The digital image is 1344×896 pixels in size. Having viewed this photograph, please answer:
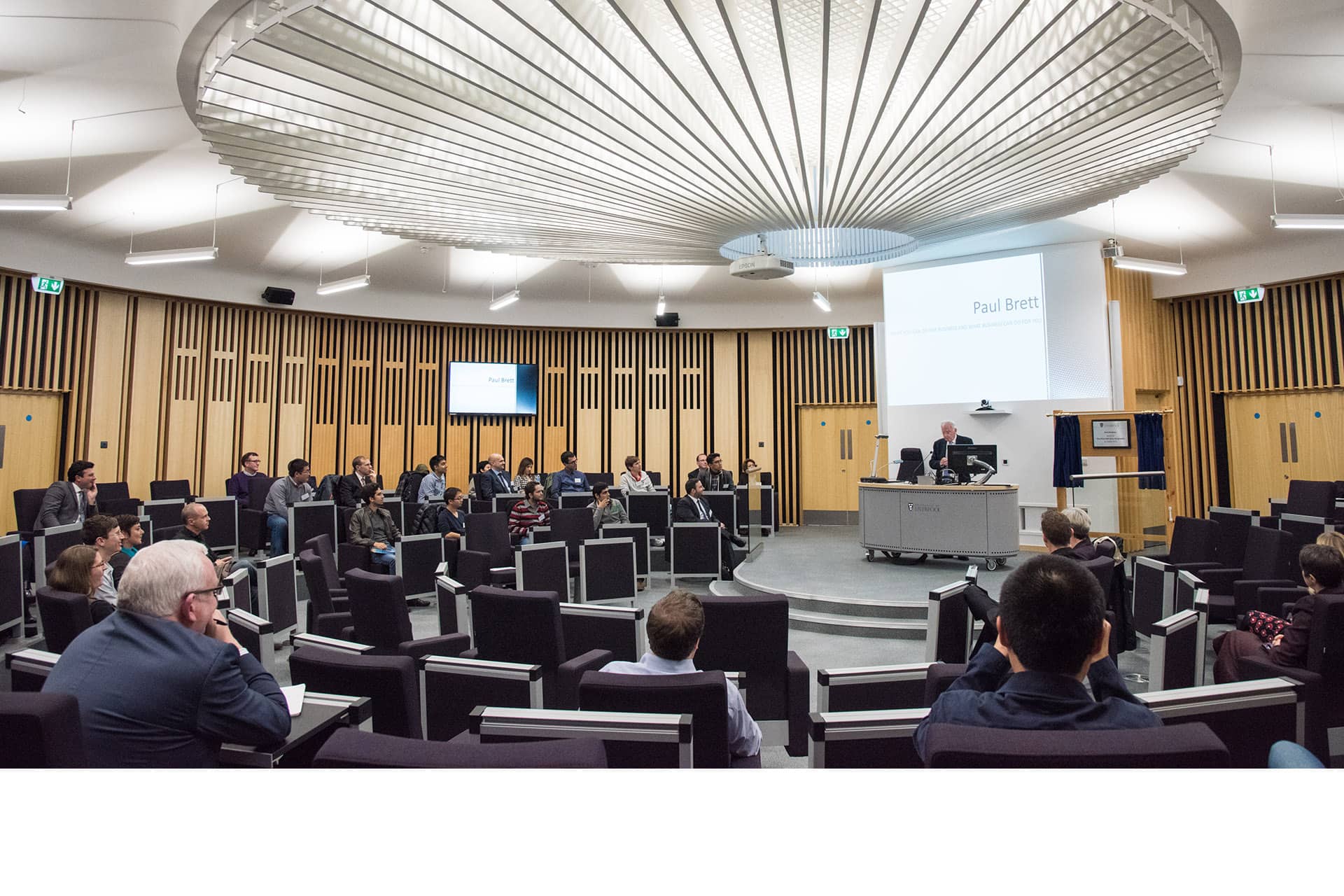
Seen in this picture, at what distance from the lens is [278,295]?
39.0ft

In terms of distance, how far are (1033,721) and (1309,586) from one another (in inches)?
127

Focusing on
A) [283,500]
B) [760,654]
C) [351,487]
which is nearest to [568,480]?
[351,487]

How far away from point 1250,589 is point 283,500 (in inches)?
370

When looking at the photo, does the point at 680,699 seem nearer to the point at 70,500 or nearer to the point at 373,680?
the point at 373,680

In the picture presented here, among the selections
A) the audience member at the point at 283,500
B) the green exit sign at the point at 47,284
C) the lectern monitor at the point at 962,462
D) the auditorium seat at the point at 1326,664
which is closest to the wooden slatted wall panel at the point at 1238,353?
the lectern monitor at the point at 962,462

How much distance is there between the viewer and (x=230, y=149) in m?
5.53

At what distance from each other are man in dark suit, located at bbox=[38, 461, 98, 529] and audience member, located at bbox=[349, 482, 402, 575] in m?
2.38

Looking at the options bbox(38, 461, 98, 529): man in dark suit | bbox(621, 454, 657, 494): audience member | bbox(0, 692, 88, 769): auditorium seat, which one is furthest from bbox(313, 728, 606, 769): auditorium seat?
bbox(621, 454, 657, 494): audience member

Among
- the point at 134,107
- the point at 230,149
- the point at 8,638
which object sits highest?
the point at 134,107

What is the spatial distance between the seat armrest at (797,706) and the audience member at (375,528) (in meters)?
4.92

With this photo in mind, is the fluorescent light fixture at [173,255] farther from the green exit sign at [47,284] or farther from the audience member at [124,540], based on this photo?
the audience member at [124,540]

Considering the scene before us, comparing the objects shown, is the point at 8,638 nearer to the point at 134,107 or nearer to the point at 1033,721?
the point at 134,107

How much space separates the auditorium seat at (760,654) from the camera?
10.8 feet
